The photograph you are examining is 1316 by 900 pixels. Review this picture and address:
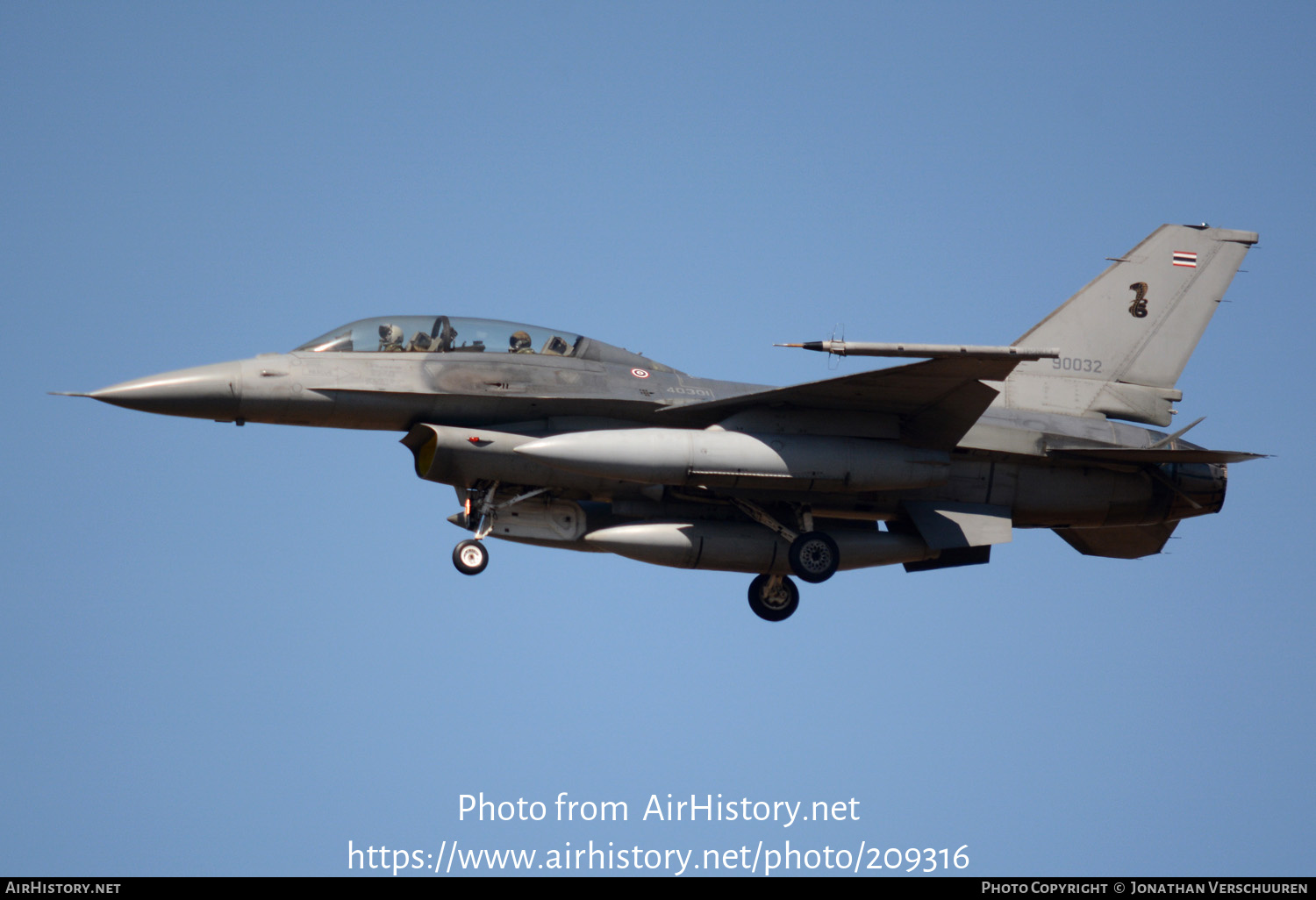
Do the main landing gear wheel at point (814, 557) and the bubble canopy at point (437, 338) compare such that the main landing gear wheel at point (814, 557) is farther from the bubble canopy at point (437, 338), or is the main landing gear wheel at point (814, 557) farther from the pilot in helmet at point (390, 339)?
the pilot in helmet at point (390, 339)

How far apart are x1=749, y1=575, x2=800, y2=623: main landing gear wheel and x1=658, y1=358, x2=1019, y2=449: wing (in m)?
2.65

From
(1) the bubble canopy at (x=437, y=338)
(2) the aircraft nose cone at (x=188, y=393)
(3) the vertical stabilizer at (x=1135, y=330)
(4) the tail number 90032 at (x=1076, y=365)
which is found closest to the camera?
(2) the aircraft nose cone at (x=188, y=393)

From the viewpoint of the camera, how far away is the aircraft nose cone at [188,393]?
15570mm

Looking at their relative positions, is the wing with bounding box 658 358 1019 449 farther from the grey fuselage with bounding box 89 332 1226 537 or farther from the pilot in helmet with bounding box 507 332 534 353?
the pilot in helmet with bounding box 507 332 534 353

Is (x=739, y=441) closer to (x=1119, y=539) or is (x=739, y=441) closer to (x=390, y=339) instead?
(x=390, y=339)

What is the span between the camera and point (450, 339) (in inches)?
653

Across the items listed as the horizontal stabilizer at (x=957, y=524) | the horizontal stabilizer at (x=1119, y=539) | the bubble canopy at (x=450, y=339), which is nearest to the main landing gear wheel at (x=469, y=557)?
the bubble canopy at (x=450, y=339)

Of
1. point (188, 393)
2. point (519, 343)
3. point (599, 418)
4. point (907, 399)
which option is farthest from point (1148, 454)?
point (188, 393)

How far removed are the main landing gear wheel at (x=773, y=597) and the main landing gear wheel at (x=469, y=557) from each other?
391cm

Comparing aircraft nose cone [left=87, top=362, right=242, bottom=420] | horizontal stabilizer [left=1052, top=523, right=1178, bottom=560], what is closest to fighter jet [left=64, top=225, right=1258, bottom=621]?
aircraft nose cone [left=87, top=362, right=242, bottom=420]

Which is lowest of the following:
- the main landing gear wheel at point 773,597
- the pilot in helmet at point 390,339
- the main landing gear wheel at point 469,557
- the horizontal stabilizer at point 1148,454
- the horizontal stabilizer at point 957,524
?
the main landing gear wheel at point 773,597

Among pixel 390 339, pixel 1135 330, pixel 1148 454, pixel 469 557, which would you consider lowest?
pixel 469 557

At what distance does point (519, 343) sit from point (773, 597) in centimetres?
453
